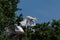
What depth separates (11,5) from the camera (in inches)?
938

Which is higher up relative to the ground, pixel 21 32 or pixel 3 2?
pixel 3 2

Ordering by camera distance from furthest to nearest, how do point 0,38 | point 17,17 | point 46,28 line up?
point 17,17
point 46,28
point 0,38

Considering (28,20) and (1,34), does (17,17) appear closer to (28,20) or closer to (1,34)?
(28,20)

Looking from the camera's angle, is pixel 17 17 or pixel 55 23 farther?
pixel 17 17

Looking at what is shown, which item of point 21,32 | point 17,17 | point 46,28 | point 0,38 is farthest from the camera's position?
point 17,17

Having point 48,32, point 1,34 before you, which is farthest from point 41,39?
point 1,34

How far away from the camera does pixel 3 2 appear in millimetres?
22438

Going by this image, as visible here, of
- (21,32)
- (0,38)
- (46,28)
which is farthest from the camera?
(46,28)

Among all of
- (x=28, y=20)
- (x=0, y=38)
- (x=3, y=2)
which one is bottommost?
(x=0, y=38)

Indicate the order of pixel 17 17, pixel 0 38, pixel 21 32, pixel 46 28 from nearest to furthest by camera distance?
pixel 0 38, pixel 21 32, pixel 46 28, pixel 17 17

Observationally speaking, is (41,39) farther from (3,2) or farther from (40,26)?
(3,2)

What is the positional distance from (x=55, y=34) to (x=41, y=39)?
39.1 inches

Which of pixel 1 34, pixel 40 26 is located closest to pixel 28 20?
pixel 40 26

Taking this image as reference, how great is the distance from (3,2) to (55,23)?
3511mm
